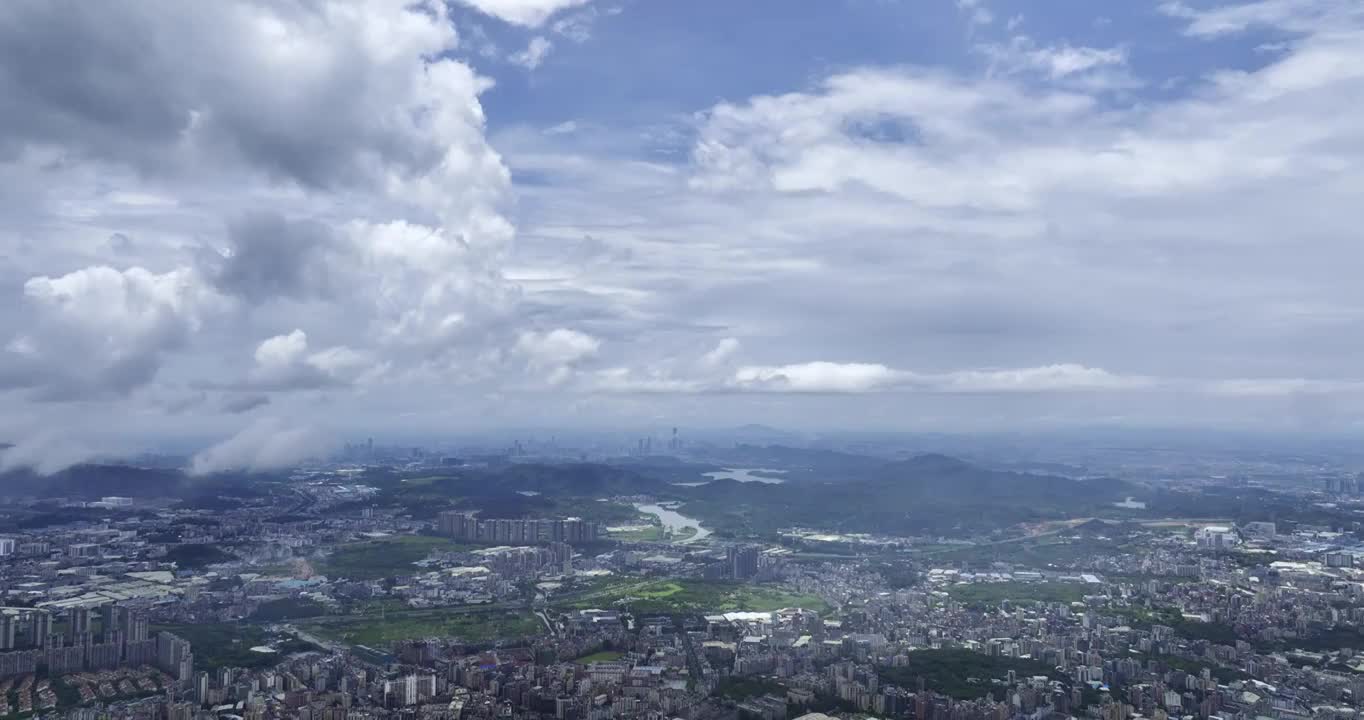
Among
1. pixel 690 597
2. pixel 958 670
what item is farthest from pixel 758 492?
pixel 958 670

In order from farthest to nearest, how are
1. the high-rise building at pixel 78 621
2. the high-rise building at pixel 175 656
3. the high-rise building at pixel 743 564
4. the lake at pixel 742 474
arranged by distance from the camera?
the lake at pixel 742 474
the high-rise building at pixel 743 564
the high-rise building at pixel 78 621
the high-rise building at pixel 175 656

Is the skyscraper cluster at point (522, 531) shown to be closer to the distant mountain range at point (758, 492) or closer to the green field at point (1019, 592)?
the distant mountain range at point (758, 492)

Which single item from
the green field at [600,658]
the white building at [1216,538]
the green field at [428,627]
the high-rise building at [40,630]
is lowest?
the green field at [428,627]

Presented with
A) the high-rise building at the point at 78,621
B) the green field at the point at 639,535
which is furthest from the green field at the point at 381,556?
the high-rise building at the point at 78,621

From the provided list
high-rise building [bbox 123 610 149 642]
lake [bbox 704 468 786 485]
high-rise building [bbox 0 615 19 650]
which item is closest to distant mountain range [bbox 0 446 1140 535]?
lake [bbox 704 468 786 485]

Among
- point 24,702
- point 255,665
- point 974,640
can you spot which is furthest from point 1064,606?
point 24,702

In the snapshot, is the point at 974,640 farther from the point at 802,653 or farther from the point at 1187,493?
the point at 1187,493

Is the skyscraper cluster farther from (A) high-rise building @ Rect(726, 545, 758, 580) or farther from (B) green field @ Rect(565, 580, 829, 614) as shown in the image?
(B) green field @ Rect(565, 580, 829, 614)
